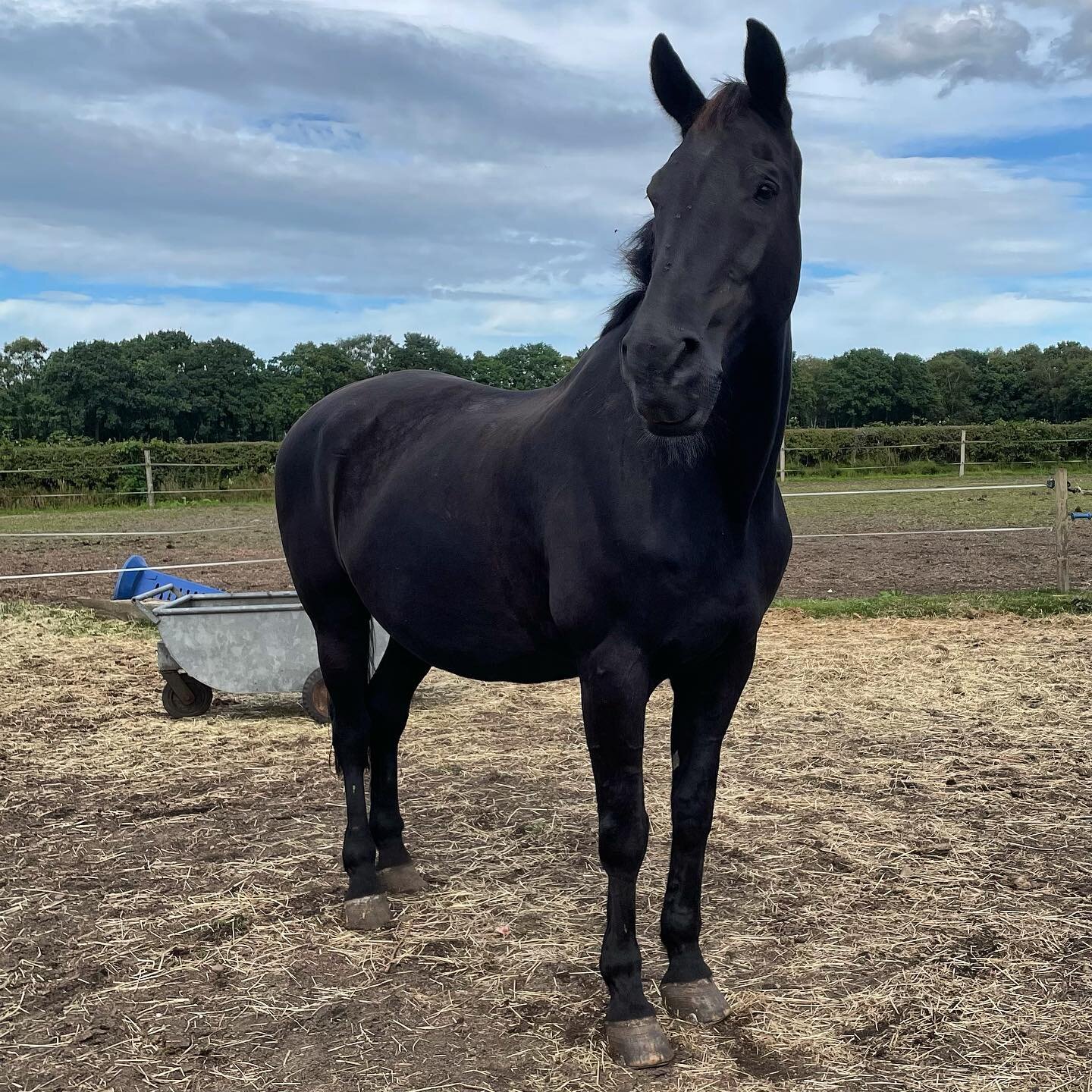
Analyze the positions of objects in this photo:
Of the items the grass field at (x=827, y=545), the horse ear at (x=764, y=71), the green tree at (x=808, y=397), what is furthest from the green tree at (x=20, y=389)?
the horse ear at (x=764, y=71)

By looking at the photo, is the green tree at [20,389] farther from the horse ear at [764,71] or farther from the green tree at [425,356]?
the horse ear at [764,71]

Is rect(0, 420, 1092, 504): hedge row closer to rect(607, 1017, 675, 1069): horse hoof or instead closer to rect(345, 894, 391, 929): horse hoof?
rect(345, 894, 391, 929): horse hoof

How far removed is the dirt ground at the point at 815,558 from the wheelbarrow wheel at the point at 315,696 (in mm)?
4335

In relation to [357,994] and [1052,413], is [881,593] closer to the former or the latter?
[357,994]

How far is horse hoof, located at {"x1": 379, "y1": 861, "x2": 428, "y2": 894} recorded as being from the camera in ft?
12.0

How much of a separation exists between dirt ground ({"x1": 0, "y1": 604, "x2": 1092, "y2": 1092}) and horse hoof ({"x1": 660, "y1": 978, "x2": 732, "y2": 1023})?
5cm

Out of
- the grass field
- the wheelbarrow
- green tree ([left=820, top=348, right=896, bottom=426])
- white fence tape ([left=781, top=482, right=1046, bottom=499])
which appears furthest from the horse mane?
green tree ([left=820, top=348, right=896, bottom=426])

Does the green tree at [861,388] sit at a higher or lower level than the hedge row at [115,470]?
higher

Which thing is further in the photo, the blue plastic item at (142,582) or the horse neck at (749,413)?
the blue plastic item at (142,582)

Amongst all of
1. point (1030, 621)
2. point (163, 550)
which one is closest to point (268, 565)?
point (163, 550)

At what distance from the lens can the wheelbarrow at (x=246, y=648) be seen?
5828mm

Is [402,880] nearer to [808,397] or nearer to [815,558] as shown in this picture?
[815,558]

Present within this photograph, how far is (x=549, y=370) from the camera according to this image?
43406 mm

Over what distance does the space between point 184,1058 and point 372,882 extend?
3.22ft
